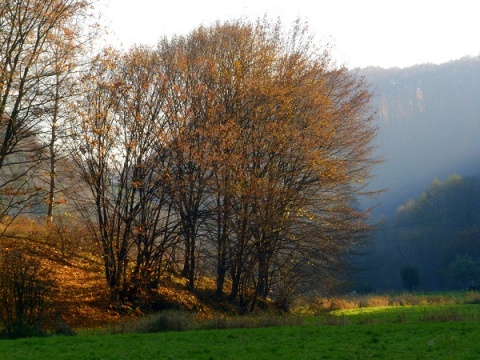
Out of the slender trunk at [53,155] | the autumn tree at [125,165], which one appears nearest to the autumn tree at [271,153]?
the autumn tree at [125,165]

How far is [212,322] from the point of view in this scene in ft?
63.2

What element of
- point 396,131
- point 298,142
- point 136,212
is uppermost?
point 396,131

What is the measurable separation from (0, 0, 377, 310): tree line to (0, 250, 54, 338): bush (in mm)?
4172

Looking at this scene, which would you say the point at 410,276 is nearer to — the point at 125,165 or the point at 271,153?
the point at 271,153

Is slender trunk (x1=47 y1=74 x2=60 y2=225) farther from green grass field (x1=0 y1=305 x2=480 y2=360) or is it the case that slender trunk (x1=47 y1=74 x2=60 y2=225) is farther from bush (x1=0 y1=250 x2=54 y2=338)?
green grass field (x1=0 y1=305 x2=480 y2=360)

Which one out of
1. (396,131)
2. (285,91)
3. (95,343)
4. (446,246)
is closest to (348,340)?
(95,343)

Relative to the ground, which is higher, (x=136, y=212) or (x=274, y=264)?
(x=136, y=212)

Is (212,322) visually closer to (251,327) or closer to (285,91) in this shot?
(251,327)

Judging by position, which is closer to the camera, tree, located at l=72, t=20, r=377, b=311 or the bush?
the bush

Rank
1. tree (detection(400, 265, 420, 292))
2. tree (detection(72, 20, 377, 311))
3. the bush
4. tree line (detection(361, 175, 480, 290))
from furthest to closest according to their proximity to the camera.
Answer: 1. tree line (detection(361, 175, 480, 290))
2. tree (detection(400, 265, 420, 292))
3. tree (detection(72, 20, 377, 311))
4. the bush

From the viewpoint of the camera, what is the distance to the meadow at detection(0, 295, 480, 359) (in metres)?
12.9

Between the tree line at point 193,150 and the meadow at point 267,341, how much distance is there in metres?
6.61

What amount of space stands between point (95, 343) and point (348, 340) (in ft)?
20.3

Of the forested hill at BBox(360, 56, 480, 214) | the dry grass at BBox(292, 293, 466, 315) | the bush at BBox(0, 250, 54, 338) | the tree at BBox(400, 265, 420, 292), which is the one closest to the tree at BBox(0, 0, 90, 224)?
the bush at BBox(0, 250, 54, 338)
